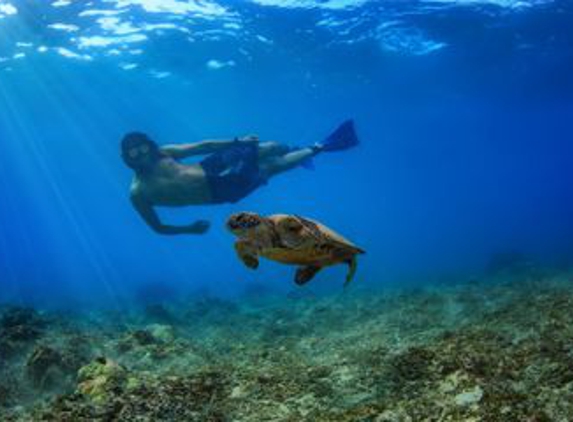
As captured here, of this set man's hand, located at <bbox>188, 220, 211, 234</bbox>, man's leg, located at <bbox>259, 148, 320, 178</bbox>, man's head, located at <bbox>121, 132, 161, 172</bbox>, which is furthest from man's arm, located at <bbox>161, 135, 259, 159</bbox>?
man's hand, located at <bbox>188, 220, 211, 234</bbox>

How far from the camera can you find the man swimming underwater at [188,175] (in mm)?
13523

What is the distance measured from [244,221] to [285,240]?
0.35m

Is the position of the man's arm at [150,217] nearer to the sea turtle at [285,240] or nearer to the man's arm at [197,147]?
the man's arm at [197,147]

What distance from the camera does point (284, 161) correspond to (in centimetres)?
1622

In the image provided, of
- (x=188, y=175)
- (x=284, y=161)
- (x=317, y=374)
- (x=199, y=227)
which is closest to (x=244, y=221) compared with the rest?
(x=317, y=374)

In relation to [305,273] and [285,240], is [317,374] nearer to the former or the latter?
[305,273]

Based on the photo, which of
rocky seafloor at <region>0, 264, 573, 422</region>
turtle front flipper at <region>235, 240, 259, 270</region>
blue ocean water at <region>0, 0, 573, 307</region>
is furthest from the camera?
blue ocean water at <region>0, 0, 573, 307</region>

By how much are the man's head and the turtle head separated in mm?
9466

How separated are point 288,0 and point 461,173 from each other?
384ft

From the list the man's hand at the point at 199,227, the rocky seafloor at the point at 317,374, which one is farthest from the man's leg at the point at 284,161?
the rocky seafloor at the point at 317,374

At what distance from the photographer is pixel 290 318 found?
15.3 meters

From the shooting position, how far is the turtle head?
14.0ft

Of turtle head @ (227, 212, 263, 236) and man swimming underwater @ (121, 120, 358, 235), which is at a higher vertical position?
turtle head @ (227, 212, 263, 236)

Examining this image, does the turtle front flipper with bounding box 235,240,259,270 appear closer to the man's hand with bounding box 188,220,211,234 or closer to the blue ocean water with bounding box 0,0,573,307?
the man's hand with bounding box 188,220,211,234
